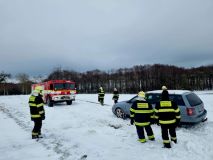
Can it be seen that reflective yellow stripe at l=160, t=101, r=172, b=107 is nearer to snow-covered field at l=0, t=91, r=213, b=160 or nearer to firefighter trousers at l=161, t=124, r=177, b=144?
firefighter trousers at l=161, t=124, r=177, b=144

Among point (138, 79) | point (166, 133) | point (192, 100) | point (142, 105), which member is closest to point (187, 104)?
point (192, 100)

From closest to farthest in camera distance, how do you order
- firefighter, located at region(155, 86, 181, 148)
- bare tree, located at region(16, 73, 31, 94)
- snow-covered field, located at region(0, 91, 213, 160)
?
snow-covered field, located at region(0, 91, 213, 160) < firefighter, located at region(155, 86, 181, 148) < bare tree, located at region(16, 73, 31, 94)

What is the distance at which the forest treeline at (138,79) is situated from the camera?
296ft

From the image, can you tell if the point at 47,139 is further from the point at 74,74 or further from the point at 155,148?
the point at 74,74

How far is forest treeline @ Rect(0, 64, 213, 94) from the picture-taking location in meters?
90.2

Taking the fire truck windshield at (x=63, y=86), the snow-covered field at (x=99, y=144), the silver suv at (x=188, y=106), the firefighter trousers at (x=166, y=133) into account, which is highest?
the fire truck windshield at (x=63, y=86)

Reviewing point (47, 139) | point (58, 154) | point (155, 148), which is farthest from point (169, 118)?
point (47, 139)

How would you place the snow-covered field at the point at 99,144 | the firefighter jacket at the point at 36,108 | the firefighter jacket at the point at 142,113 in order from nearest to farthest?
the snow-covered field at the point at 99,144
the firefighter jacket at the point at 142,113
the firefighter jacket at the point at 36,108

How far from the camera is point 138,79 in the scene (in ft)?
Answer: 322

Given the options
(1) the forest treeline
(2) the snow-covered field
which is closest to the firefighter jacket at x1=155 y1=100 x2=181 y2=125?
(2) the snow-covered field

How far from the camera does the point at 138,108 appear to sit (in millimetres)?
7934

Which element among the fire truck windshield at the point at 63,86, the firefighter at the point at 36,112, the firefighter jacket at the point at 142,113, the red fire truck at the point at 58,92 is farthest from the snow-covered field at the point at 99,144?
→ the fire truck windshield at the point at 63,86

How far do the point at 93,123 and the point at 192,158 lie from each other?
6195 millimetres

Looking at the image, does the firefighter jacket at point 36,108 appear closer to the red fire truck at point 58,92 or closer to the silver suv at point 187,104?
the silver suv at point 187,104
